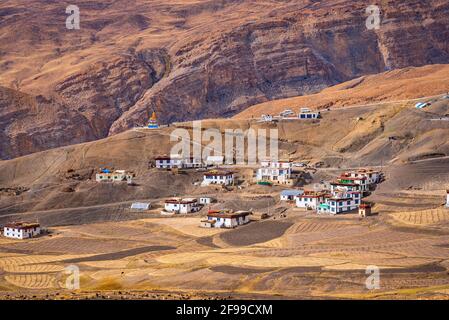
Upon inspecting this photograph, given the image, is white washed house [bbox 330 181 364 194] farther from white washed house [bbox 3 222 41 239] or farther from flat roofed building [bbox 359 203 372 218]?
white washed house [bbox 3 222 41 239]

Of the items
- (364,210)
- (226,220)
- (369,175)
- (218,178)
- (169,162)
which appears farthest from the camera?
(169,162)

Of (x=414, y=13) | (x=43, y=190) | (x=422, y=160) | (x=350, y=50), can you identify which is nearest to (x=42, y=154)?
(x=43, y=190)

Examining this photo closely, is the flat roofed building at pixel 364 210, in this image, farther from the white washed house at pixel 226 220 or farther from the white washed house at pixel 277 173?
the white washed house at pixel 277 173

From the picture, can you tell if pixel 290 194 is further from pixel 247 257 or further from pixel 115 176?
pixel 247 257

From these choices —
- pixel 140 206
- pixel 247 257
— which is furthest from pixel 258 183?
pixel 247 257

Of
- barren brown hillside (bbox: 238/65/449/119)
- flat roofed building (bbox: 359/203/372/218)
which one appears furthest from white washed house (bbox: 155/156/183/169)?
barren brown hillside (bbox: 238/65/449/119)
